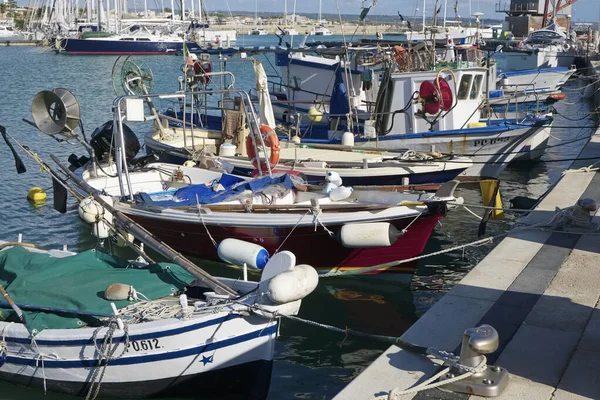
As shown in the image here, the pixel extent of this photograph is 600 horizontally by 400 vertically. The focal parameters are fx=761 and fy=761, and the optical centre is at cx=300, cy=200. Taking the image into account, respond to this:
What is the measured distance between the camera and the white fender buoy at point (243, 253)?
9938mm

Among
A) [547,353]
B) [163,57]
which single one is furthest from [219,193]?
[163,57]

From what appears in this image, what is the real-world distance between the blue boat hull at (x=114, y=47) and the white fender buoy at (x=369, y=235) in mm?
69002

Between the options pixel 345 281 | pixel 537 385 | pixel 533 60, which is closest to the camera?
pixel 537 385

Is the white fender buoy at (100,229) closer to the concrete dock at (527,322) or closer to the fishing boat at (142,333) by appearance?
the fishing boat at (142,333)

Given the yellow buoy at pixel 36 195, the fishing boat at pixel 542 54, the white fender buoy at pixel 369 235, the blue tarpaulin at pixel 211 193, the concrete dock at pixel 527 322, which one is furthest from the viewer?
the fishing boat at pixel 542 54

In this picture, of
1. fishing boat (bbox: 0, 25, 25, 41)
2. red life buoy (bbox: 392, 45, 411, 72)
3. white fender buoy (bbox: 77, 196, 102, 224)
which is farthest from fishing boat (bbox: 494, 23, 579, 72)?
fishing boat (bbox: 0, 25, 25, 41)

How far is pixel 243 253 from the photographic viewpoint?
399 inches

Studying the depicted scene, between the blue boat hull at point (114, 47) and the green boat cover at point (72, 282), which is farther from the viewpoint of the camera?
the blue boat hull at point (114, 47)

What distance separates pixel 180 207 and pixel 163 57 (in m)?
67.9

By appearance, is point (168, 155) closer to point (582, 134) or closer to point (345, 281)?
point (345, 281)

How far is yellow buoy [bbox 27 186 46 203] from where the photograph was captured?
1710 centimetres

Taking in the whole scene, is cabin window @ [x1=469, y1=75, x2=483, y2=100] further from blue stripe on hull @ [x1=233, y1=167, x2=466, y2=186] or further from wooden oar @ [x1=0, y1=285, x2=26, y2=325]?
wooden oar @ [x1=0, y1=285, x2=26, y2=325]

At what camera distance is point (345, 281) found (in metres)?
11.7

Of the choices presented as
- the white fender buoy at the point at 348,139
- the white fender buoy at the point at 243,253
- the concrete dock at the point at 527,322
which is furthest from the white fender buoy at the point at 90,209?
the white fender buoy at the point at 348,139
